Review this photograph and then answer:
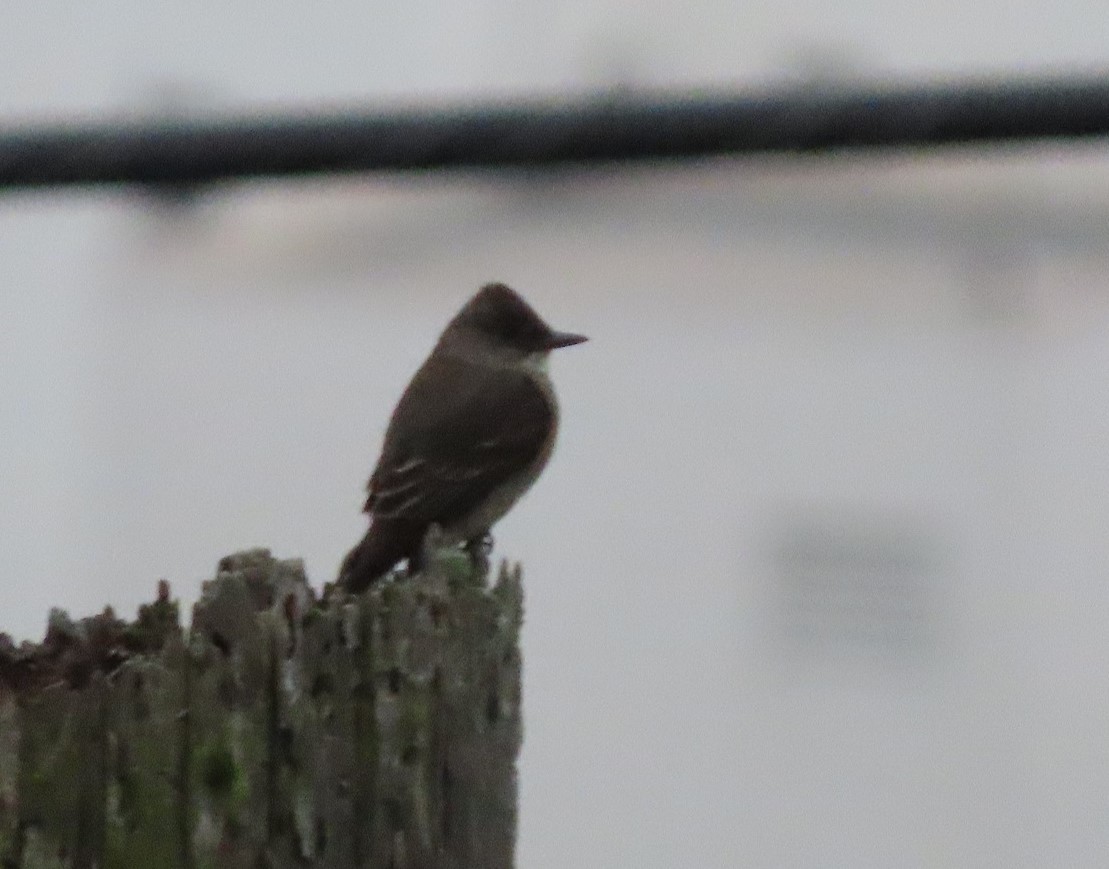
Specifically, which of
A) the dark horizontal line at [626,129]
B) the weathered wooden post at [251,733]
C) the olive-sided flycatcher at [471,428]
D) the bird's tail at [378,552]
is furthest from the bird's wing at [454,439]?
the weathered wooden post at [251,733]

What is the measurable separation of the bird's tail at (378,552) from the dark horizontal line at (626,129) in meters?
0.80

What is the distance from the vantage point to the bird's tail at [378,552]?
15.1 ft

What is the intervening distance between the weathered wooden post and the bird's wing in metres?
2.70

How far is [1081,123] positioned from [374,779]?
283 cm

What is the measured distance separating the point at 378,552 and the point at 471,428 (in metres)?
1.18

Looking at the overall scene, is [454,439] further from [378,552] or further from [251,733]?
[251,733]

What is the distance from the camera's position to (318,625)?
2.52m

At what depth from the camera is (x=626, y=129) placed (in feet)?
16.8

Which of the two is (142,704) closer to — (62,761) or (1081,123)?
(62,761)

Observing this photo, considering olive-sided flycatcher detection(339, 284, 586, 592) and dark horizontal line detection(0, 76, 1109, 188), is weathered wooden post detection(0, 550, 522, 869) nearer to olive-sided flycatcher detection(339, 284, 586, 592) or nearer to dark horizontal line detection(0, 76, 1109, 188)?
olive-sided flycatcher detection(339, 284, 586, 592)

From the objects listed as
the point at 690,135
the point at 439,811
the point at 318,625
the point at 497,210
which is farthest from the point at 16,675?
the point at 497,210

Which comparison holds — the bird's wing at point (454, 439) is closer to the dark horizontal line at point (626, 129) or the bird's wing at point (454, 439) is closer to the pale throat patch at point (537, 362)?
the pale throat patch at point (537, 362)

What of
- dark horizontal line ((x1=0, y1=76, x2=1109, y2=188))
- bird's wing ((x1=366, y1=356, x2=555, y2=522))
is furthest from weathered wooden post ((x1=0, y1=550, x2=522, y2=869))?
bird's wing ((x1=366, y1=356, x2=555, y2=522))

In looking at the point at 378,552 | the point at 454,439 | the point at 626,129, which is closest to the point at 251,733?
the point at 378,552
